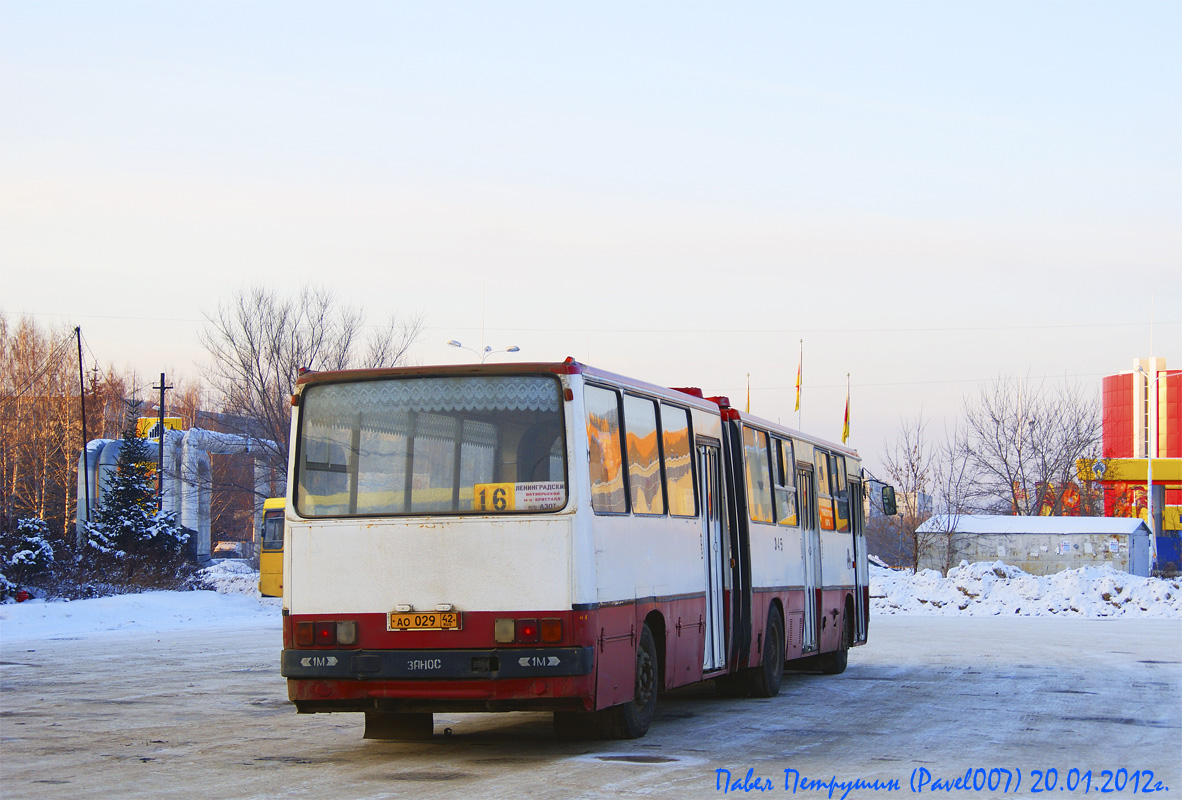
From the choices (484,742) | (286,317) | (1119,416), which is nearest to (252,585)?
(286,317)

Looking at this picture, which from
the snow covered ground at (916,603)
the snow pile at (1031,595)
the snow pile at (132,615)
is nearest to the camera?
the snow pile at (132,615)

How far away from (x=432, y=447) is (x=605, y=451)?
132 centimetres

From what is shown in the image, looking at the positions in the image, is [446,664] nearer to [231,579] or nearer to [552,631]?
[552,631]

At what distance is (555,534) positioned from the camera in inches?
386

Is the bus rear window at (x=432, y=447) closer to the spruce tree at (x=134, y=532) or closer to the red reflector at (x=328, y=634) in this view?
the red reflector at (x=328, y=634)

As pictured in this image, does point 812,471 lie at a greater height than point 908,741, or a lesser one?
greater

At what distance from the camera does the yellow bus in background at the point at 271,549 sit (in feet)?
129

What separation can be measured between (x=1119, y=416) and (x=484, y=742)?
449 feet

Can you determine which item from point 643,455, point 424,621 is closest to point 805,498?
point 643,455

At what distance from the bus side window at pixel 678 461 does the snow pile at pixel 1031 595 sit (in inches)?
1093

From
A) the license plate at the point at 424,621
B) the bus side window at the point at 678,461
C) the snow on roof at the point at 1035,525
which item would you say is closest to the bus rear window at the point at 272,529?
the snow on roof at the point at 1035,525

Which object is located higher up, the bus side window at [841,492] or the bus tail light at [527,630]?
the bus side window at [841,492]

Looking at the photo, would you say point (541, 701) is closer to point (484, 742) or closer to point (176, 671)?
point (484, 742)

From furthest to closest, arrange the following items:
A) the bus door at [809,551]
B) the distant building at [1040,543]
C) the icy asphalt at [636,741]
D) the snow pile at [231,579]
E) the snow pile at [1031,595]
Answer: the distant building at [1040,543], the snow pile at [231,579], the snow pile at [1031,595], the bus door at [809,551], the icy asphalt at [636,741]
